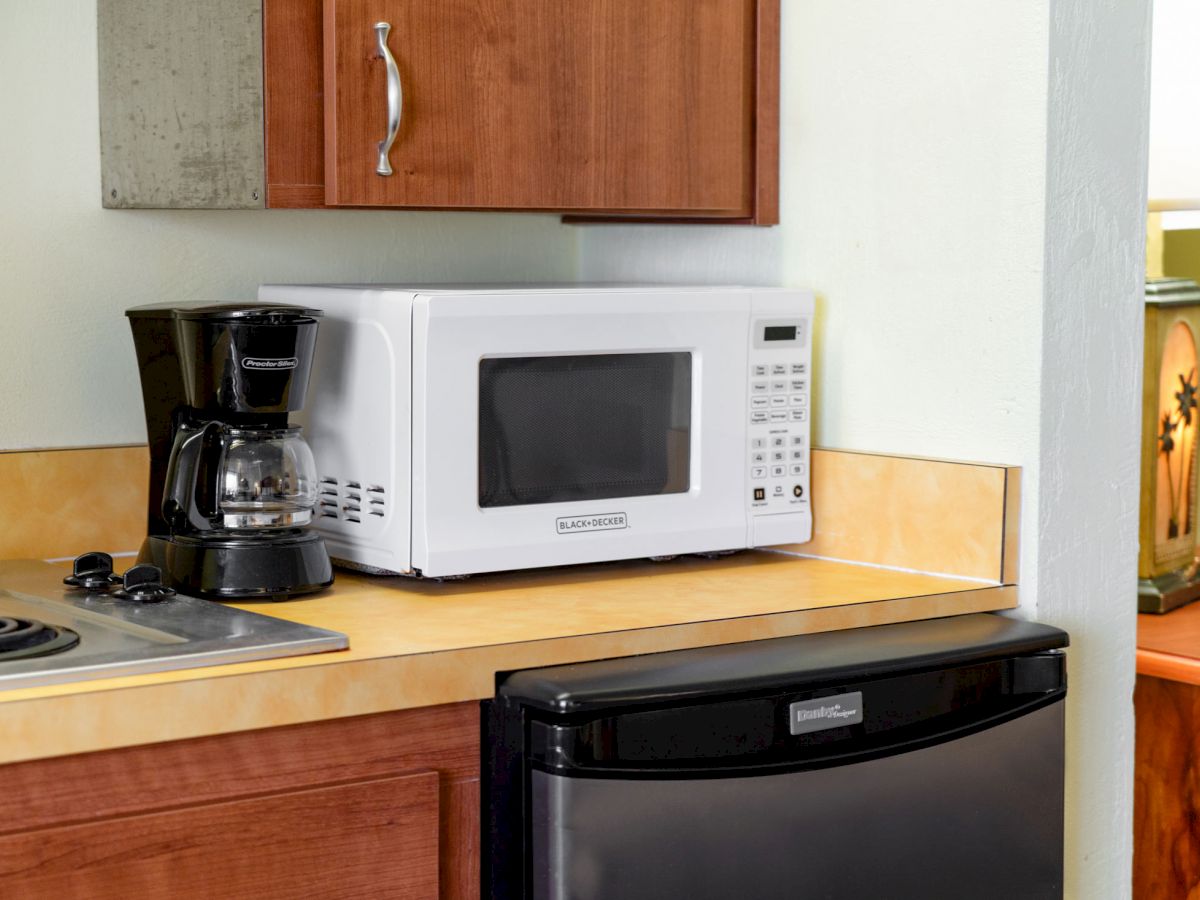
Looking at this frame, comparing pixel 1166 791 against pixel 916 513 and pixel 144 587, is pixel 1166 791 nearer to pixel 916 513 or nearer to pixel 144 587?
pixel 916 513

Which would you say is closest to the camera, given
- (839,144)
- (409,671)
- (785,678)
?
(409,671)

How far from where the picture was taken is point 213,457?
60.6 inches

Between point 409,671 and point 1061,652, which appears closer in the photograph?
point 409,671

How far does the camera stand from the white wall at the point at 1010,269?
164cm

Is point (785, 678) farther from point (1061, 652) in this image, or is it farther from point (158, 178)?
point (158, 178)

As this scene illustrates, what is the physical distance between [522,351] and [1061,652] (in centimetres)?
64

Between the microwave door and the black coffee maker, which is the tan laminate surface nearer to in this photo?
the microwave door

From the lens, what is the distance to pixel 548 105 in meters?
1.72

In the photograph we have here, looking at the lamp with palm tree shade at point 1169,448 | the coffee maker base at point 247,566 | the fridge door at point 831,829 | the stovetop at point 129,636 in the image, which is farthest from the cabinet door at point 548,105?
the lamp with palm tree shade at point 1169,448

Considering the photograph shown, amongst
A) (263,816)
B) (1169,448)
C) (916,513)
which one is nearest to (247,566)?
(263,816)

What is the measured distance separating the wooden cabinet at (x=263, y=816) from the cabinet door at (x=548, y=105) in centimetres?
60

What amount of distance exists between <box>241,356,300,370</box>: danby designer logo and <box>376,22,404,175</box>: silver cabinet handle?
8.8 inches

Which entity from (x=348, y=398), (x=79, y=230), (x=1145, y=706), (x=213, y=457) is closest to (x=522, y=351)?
(x=348, y=398)

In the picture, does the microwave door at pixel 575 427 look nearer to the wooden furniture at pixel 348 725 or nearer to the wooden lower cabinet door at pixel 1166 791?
the wooden furniture at pixel 348 725
